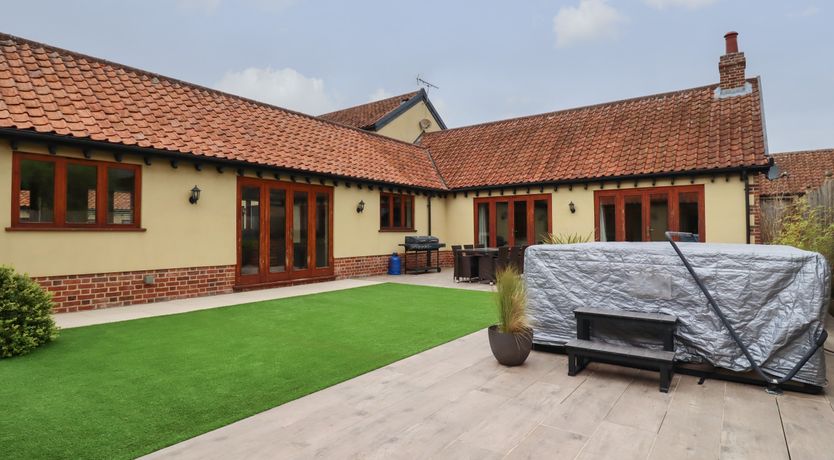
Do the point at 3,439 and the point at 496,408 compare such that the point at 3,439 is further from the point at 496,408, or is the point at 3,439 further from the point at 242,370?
the point at 496,408

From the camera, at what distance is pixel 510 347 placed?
153 inches

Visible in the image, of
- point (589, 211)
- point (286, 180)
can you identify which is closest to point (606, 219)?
point (589, 211)

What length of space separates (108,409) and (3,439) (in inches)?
21.1

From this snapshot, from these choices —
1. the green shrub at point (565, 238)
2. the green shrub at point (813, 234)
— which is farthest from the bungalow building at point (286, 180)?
the green shrub at point (813, 234)

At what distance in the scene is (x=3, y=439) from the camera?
8.16 ft

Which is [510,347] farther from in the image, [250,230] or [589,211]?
[589,211]

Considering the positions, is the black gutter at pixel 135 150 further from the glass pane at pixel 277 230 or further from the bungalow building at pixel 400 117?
the bungalow building at pixel 400 117

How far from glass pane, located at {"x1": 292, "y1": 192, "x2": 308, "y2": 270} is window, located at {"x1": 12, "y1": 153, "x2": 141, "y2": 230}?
127 inches

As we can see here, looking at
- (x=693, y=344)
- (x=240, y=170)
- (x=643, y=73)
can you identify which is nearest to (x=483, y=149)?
(x=643, y=73)

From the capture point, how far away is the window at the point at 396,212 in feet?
40.2

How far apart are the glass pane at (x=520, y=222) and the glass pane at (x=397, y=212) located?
3.50 metres

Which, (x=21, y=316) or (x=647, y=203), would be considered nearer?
(x=21, y=316)

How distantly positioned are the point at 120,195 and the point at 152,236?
2.80ft

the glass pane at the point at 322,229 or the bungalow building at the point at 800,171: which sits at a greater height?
the bungalow building at the point at 800,171
